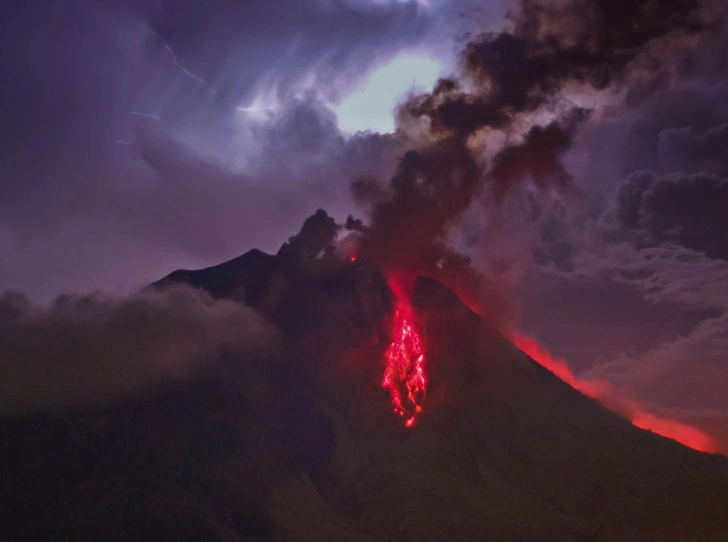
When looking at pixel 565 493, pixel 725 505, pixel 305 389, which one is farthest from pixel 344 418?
pixel 725 505

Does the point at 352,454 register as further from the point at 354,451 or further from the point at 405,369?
the point at 405,369

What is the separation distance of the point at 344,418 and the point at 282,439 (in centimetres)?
840

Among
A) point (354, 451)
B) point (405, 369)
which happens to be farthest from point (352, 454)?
point (405, 369)

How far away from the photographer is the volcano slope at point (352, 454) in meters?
80.3

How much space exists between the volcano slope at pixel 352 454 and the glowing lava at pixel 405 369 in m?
1.32

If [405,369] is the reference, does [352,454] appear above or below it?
below

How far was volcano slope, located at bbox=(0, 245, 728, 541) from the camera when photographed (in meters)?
80.3

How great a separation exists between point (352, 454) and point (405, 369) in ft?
42.7

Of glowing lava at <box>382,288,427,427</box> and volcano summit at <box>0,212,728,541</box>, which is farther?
glowing lava at <box>382,288,427,427</box>

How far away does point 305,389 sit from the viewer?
319 feet

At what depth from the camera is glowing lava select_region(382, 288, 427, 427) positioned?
93812mm

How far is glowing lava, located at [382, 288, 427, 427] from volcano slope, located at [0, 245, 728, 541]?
4.32ft

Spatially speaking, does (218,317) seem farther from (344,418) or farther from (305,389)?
(344,418)

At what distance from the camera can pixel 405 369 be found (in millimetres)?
94562
